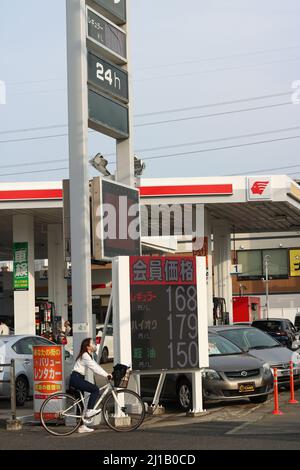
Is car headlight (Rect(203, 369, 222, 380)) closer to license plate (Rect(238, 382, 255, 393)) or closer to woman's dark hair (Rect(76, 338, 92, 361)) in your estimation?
license plate (Rect(238, 382, 255, 393))

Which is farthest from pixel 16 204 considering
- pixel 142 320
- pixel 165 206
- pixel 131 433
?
pixel 131 433

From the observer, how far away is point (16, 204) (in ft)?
106

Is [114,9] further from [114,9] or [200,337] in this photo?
[200,337]

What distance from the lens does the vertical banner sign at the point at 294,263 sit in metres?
68.4

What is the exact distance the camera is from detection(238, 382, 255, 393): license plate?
53.5 ft

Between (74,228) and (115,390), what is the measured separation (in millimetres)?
3003

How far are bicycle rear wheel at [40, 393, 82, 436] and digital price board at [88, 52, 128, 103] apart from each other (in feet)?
18.5

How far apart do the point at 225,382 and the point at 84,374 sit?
3.59m

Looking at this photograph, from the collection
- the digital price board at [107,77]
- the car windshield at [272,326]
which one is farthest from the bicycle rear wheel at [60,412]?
the car windshield at [272,326]

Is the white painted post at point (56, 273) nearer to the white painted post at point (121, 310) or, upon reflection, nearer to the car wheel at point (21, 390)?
the car wheel at point (21, 390)

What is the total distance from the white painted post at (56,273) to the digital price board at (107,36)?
22.7 meters

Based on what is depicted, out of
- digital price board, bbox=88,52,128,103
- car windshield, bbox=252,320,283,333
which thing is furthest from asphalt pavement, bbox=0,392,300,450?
car windshield, bbox=252,320,283,333

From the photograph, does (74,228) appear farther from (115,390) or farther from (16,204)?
(16,204)
